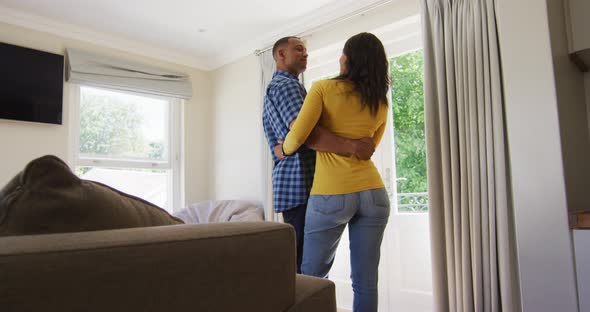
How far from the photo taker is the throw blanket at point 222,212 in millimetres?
3441

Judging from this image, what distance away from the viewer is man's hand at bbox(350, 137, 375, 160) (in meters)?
1.30

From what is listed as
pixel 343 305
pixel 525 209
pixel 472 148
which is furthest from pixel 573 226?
pixel 343 305

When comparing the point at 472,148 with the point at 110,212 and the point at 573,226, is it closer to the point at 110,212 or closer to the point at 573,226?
the point at 573,226

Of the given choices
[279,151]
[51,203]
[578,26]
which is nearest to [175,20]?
[279,151]

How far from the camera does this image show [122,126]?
3768 millimetres

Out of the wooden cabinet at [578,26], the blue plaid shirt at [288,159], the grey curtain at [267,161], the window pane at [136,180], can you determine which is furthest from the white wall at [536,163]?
the window pane at [136,180]

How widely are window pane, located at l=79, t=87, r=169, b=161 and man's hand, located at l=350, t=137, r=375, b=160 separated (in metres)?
2.97

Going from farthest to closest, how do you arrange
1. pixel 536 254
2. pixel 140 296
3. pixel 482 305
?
pixel 482 305, pixel 536 254, pixel 140 296

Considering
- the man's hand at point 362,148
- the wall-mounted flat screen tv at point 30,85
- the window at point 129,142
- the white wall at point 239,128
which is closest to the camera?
the man's hand at point 362,148

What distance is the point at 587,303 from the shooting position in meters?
1.12

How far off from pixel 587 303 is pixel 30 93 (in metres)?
3.57

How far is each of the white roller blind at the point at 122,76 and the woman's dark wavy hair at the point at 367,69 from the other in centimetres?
281

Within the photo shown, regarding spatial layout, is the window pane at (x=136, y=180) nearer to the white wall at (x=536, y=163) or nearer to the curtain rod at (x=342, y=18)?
the curtain rod at (x=342, y=18)

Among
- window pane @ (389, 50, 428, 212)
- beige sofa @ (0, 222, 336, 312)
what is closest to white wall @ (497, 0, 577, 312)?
beige sofa @ (0, 222, 336, 312)
